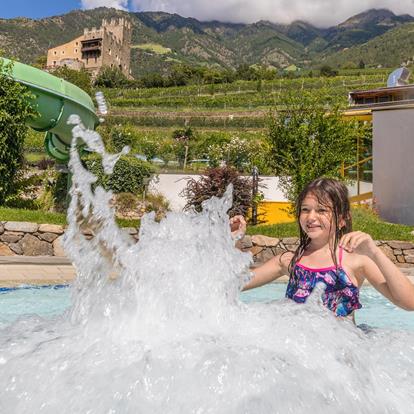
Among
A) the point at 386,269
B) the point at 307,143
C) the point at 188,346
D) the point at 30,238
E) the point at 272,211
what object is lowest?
the point at 30,238

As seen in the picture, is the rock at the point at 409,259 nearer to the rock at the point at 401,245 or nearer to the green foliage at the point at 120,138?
the rock at the point at 401,245

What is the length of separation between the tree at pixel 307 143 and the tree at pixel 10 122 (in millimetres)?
5259

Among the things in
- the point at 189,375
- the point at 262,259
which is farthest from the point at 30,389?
the point at 262,259

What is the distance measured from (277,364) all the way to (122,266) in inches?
50.3

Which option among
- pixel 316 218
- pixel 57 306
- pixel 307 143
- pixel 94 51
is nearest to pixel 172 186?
pixel 307 143

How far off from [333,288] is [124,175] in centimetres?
1293

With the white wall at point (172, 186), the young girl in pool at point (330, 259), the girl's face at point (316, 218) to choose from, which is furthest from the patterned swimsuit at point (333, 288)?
the white wall at point (172, 186)

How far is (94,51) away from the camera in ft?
332

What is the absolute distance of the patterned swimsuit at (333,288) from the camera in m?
2.51

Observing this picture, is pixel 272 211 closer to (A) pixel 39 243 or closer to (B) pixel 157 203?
(B) pixel 157 203

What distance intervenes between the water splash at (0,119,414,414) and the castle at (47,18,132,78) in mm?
97461

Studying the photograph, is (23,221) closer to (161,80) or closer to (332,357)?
(332,357)

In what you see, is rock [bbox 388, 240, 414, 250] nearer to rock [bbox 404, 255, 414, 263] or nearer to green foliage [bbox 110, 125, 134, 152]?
rock [bbox 404, 255, 414, 263]

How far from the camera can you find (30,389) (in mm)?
1935
